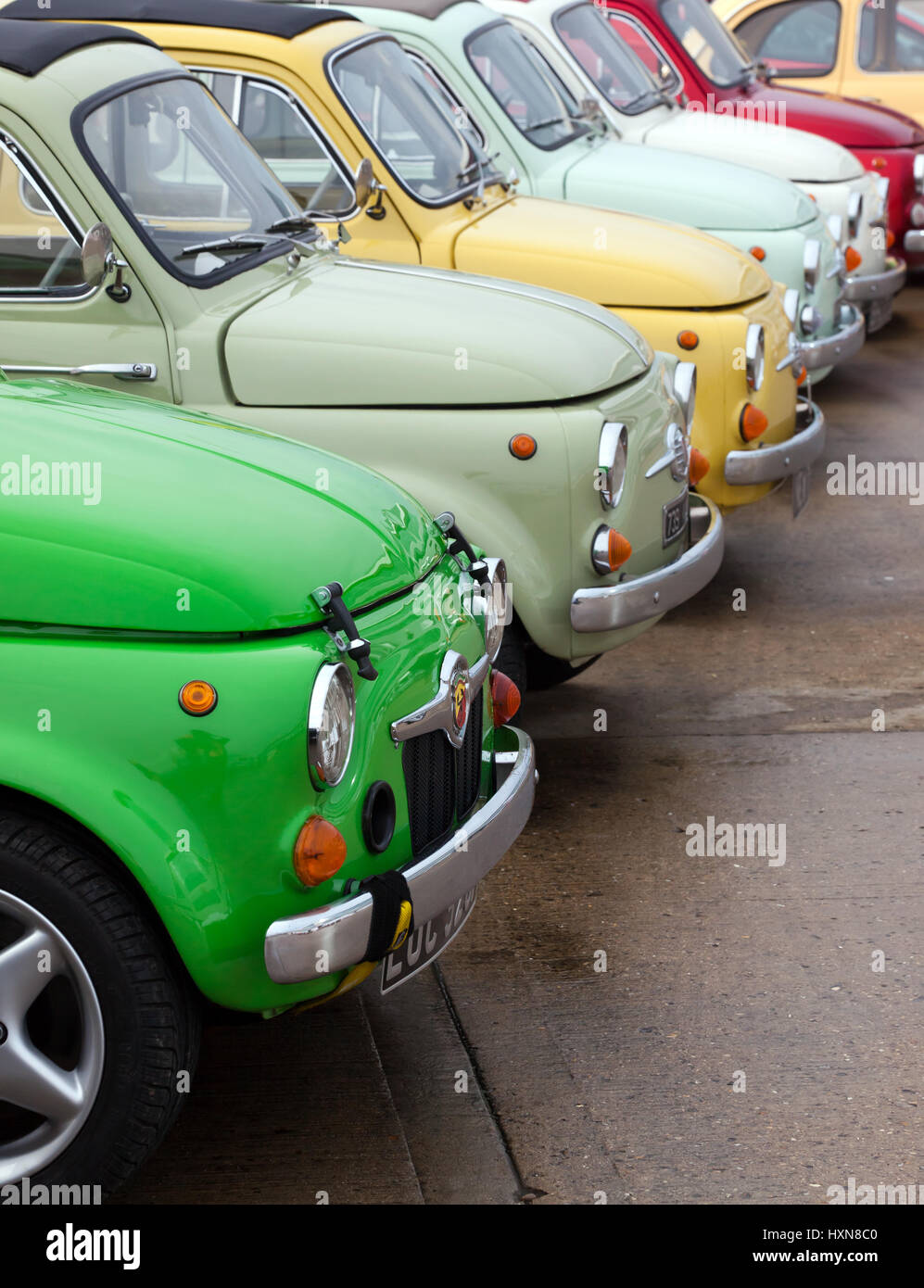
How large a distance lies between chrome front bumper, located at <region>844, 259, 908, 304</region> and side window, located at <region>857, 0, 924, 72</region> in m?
3.37

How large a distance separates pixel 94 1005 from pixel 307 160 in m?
4.19

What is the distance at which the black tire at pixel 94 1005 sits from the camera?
2.72 metres

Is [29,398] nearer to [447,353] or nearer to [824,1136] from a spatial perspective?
[447,353]

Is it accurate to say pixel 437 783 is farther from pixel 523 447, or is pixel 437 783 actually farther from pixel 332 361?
Result: pixel 332 361

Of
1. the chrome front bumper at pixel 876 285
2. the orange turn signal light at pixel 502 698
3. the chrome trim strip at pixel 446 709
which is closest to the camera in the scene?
the chrome trim strip at pixel 446 709

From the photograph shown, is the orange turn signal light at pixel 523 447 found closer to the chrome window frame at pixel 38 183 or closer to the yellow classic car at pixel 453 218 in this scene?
the chrome window frame at pixel 38 183

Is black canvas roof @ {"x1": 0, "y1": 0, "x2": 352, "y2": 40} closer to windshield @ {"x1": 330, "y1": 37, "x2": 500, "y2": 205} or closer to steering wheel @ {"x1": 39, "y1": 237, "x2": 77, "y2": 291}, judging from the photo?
windshield @ {"x1": 330, "y1": 37, "x2": 500, "y2": 205}

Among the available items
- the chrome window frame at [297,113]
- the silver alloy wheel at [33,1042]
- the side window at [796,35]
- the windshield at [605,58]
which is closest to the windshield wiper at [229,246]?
the chrome window frame at [297,113]

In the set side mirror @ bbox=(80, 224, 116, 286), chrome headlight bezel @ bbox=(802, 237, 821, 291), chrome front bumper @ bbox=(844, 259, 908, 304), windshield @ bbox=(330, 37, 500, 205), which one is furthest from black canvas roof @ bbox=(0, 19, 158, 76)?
chrome front bumper @ bbox=(844, 259, 908, 304)

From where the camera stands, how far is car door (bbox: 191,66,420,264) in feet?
19.6

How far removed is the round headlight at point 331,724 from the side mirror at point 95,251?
1932 millimetres

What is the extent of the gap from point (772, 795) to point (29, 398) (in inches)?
104
